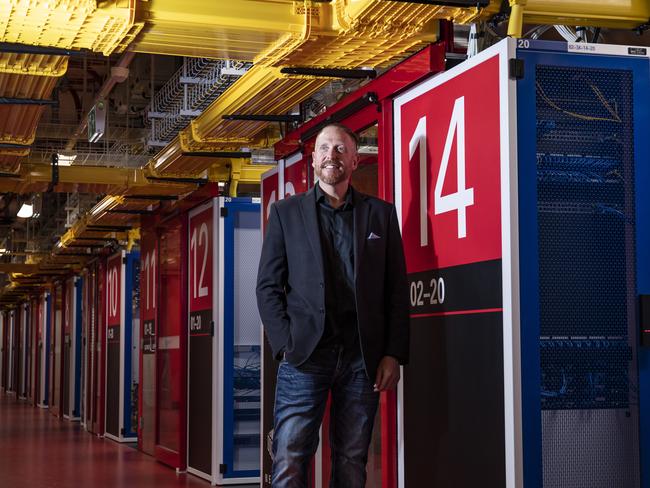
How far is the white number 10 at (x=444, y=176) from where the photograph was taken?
12.1ft

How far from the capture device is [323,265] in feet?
11.7

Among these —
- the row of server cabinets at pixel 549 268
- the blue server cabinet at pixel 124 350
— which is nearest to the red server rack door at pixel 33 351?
the blue server cabinet at pixel 124 350

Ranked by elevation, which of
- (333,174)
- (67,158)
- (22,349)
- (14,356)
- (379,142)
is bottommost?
(14,356)

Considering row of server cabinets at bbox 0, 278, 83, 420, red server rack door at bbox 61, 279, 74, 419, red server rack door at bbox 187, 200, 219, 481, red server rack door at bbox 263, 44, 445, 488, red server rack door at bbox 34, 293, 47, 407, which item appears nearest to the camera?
red server rack door at bbox 263, 44, 445, 488

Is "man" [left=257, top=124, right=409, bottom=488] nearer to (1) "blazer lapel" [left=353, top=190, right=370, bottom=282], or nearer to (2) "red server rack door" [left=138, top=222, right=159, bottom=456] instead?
(1) "blazer lapel" [left=353, top=190, right=370, bottom=282]

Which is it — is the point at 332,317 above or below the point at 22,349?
above

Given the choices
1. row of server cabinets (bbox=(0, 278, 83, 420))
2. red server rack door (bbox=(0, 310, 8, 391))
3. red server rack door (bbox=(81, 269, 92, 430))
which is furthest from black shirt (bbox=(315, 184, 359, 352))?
red server rack door (bbox=(0, 310, 8, 391))

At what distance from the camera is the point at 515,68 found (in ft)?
11.1

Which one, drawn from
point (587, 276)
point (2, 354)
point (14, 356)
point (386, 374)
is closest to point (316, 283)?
point (386, 374)

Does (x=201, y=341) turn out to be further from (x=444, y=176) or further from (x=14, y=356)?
(x=14, y=356)

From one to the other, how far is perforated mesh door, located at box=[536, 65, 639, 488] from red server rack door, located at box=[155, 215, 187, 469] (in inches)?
206

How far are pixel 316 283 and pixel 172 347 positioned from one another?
212 inches

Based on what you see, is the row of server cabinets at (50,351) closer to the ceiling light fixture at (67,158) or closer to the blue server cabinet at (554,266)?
the ceiling light fixture at (67,158)

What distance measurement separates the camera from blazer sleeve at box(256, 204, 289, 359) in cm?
354
